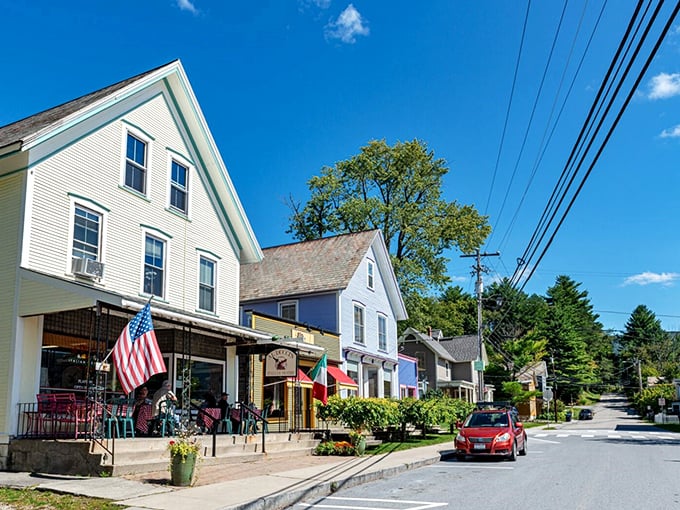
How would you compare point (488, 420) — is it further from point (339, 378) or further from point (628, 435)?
point (628, 435)

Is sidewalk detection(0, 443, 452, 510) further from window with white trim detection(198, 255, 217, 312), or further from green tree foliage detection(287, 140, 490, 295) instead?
green tree foliage detection(287, 140, 490, 295)

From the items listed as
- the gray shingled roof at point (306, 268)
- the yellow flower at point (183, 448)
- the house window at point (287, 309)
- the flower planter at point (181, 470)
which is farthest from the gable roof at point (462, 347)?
the flower planter at point (181, 470)

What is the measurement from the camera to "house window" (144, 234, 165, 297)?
18.1 meters

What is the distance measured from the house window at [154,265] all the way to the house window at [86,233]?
1.80 metres

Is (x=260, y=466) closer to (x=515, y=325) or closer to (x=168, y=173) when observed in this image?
(x=168, y=173)

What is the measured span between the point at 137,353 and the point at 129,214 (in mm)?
5764

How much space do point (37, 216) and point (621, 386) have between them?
397ft

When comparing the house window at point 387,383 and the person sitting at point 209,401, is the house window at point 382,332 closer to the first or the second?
the house window at point 387,383

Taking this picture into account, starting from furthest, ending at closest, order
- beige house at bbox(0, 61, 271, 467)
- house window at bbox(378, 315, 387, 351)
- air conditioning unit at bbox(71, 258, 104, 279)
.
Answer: house window at bbox(378, 315, 387, 351) → air conditioning unit at bbox(71, 258, 104, 279) → beige house at bbox(0, 61, 271, 467)

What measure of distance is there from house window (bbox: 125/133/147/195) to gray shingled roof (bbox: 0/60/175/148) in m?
1.47

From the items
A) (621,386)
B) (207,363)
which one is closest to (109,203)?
(207,363)

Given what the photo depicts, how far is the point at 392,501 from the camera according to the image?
11203mm

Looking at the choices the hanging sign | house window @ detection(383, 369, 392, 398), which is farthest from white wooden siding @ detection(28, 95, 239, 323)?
house window @ detection(383, 369, 392, 398)

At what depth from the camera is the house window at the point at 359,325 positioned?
3050cm
